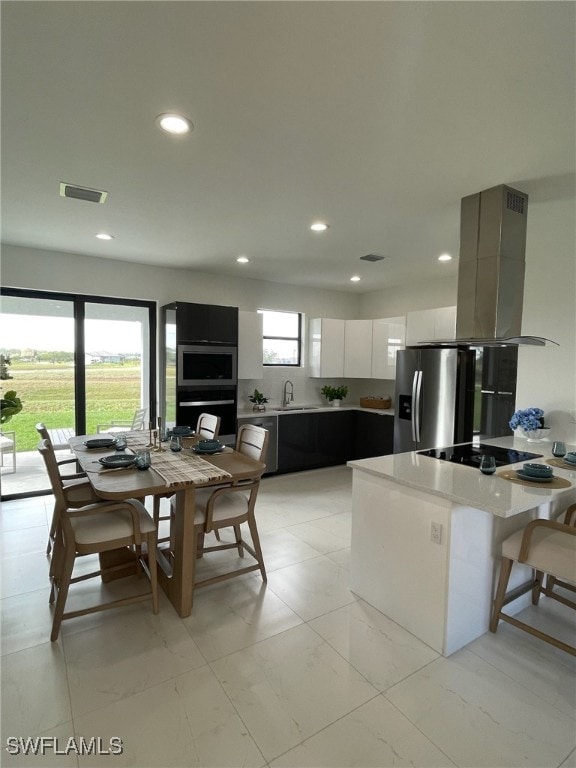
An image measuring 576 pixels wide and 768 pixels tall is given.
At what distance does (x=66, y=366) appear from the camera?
4.49 m

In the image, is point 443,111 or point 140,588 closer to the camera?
point 443,111

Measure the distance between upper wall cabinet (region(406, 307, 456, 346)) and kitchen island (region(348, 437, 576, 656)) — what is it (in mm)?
2556

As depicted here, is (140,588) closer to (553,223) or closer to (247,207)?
(247,207)

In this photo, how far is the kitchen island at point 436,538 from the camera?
6.61 feet

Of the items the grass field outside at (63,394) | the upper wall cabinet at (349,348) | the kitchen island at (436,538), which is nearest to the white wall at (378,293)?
the upper wall cabinet at (349,348)

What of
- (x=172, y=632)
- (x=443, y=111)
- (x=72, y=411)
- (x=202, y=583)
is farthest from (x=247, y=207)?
(x=72, y=411)

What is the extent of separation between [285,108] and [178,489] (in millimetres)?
1981

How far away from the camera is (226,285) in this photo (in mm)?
5281

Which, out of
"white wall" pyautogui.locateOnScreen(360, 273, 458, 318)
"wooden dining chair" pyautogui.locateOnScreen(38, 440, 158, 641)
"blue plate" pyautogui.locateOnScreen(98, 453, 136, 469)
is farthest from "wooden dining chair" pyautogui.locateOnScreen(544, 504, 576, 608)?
"white wall" pyautogui.locateOnScreen(360, 273, 458, 318)

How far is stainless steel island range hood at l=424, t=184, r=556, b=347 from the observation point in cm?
258

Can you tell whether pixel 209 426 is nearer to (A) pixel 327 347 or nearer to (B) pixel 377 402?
(A) pixel 327 347

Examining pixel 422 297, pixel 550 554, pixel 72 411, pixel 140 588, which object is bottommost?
pixel 140 588

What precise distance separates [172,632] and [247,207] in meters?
2.82

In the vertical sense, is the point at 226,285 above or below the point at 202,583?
above
